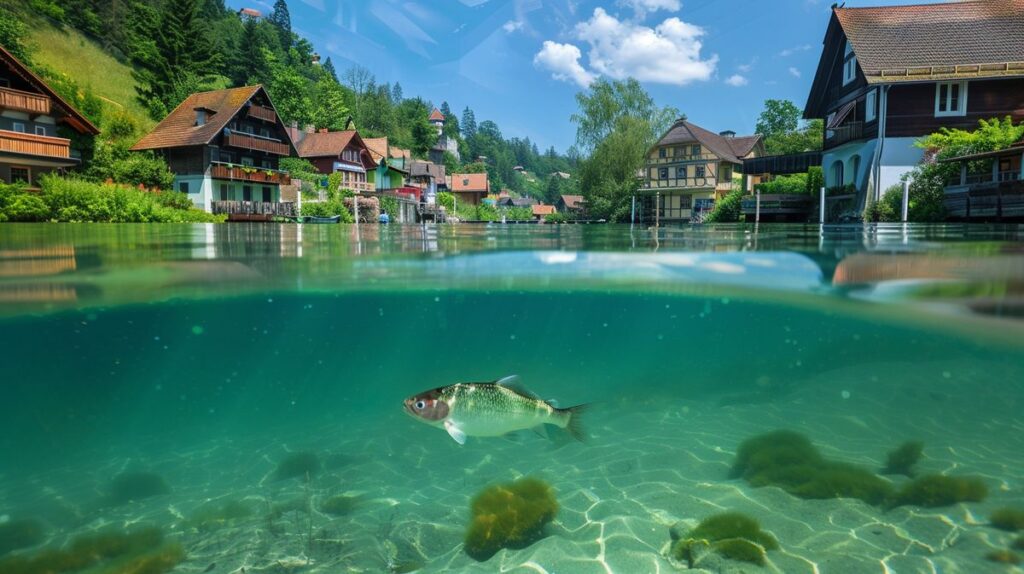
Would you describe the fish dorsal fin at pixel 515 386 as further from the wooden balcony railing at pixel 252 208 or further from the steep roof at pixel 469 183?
the steep roof at pixel 469 183

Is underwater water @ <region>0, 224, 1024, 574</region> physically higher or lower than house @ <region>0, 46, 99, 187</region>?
lower

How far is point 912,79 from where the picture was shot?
30.4 metres

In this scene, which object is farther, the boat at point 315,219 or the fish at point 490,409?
the boat at point 315,219

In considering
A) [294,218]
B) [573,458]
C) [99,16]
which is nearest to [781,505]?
[573,458]

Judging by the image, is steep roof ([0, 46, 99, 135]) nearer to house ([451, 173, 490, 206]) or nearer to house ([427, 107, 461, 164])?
house ([451, 173, 490, 206])

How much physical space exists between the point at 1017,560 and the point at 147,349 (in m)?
16.7

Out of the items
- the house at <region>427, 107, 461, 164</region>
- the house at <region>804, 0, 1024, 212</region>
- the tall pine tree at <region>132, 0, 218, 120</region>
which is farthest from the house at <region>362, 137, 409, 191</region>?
the house at <region>427, 107, 461, 164</region>

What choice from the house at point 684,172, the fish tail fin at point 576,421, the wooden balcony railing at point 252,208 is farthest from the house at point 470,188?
the fish tail fin at point 576,421

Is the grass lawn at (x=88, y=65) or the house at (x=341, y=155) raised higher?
the grass lawn at (x=88, y=65)

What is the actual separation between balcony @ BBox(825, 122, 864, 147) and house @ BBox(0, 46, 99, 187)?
45.4 metres

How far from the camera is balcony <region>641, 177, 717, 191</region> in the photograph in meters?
59.0

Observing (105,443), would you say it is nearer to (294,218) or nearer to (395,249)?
(395,249)

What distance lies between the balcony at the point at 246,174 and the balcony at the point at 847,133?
4142 centimetres

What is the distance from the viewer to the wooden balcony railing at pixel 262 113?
1867 inches
